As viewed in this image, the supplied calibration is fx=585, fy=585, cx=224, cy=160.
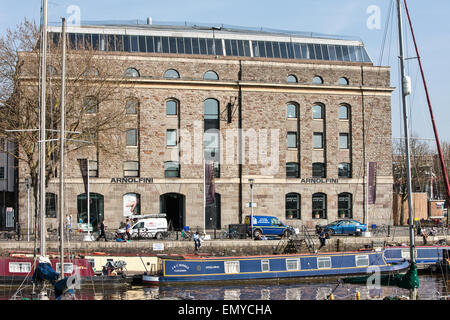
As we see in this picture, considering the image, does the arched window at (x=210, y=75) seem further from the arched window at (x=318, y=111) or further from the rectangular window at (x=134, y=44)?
the arched window at (x=318, y=111)

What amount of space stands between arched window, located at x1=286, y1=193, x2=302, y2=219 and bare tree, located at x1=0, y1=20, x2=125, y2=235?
1814 centimetres

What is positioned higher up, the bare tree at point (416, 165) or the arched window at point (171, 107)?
the arched window at point (171, 107)

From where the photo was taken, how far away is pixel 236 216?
52.7 m

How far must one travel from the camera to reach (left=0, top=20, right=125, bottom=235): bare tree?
129 ft

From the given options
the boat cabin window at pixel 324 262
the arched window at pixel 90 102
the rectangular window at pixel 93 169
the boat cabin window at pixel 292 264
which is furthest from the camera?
the rectangular window at pixel 93 169

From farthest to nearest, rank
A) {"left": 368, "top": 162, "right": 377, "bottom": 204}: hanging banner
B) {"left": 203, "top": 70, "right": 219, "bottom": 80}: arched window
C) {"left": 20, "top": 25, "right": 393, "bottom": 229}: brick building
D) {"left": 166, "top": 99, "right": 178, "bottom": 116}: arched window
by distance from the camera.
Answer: {"left": 203, "top": 70, "right": 219, "bottom": 80}: arched window < {"left": 166, "top": 99, "right": 178, "bottom": 116}: arched window < {"left": 20, "top": 25, "right": 393, "bottom": 229}: brick building < {"left": 368, "top": 162, "right": 377, "bottom": 204}: hanging banner

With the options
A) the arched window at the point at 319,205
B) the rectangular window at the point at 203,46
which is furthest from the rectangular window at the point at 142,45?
the arched window at the point at 319,205

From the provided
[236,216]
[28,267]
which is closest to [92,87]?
[28,267]

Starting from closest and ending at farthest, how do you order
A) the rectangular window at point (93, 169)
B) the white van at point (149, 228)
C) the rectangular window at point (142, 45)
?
1. the white van at point (149, 228)
2. the rectangular window at point (93, 169)
3. the rectangular window at point (142, 45)

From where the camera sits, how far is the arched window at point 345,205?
55.2 meters

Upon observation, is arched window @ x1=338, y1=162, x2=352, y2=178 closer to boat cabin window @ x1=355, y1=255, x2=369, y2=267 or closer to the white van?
boat cabin window @ x1=355, y1=255, x2=369, y2=267

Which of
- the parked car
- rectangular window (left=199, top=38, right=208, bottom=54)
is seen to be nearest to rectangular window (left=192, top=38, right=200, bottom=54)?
rectangular window (left=199, top=38, right=208, bottom=54)

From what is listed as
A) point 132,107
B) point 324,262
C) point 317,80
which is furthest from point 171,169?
point 324,262

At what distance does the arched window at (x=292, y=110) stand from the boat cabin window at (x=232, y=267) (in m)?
22.8
